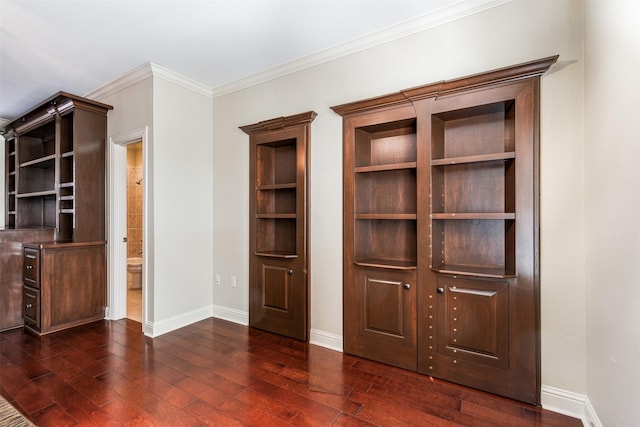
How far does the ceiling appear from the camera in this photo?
2281mm

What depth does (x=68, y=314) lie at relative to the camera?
3373 millimetres

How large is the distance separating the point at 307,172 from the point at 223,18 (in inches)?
55.1

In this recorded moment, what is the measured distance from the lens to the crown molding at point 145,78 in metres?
3.17

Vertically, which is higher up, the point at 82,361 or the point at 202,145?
the point at 202,145

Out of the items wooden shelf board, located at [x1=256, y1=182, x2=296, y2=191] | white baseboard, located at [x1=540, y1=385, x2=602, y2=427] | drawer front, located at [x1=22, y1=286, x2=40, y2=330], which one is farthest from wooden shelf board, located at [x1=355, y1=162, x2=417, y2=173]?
drawer front, located at [x1=22, y1=286, x2=40, y2=330]

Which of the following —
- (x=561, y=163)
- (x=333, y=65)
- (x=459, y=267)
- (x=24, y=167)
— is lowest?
(x=459, y=267)

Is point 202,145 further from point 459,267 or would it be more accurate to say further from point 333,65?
point 459,267

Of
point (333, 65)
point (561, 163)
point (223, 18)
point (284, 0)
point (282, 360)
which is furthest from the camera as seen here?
point (333, 65)

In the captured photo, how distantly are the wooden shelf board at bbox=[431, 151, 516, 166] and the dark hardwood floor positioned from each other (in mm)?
1576

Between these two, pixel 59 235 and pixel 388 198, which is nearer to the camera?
pixel 388 198

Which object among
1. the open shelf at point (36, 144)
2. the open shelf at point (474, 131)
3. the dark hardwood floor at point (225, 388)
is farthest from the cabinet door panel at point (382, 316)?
the open shelf at point (36, 144)

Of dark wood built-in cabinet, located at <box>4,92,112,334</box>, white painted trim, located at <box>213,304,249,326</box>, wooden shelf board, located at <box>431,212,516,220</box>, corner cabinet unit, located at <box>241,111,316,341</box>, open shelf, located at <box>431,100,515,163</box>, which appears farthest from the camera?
white painted trim, located at <box>213,304,249,326</box>

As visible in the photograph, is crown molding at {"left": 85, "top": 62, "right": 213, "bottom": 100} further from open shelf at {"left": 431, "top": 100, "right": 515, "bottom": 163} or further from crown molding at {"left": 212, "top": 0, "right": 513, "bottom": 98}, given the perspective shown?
open shelf at {"left": 431, "top": 100, "right": 515, "bottom": 163}

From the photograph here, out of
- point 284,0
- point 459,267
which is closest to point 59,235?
point 284,0
